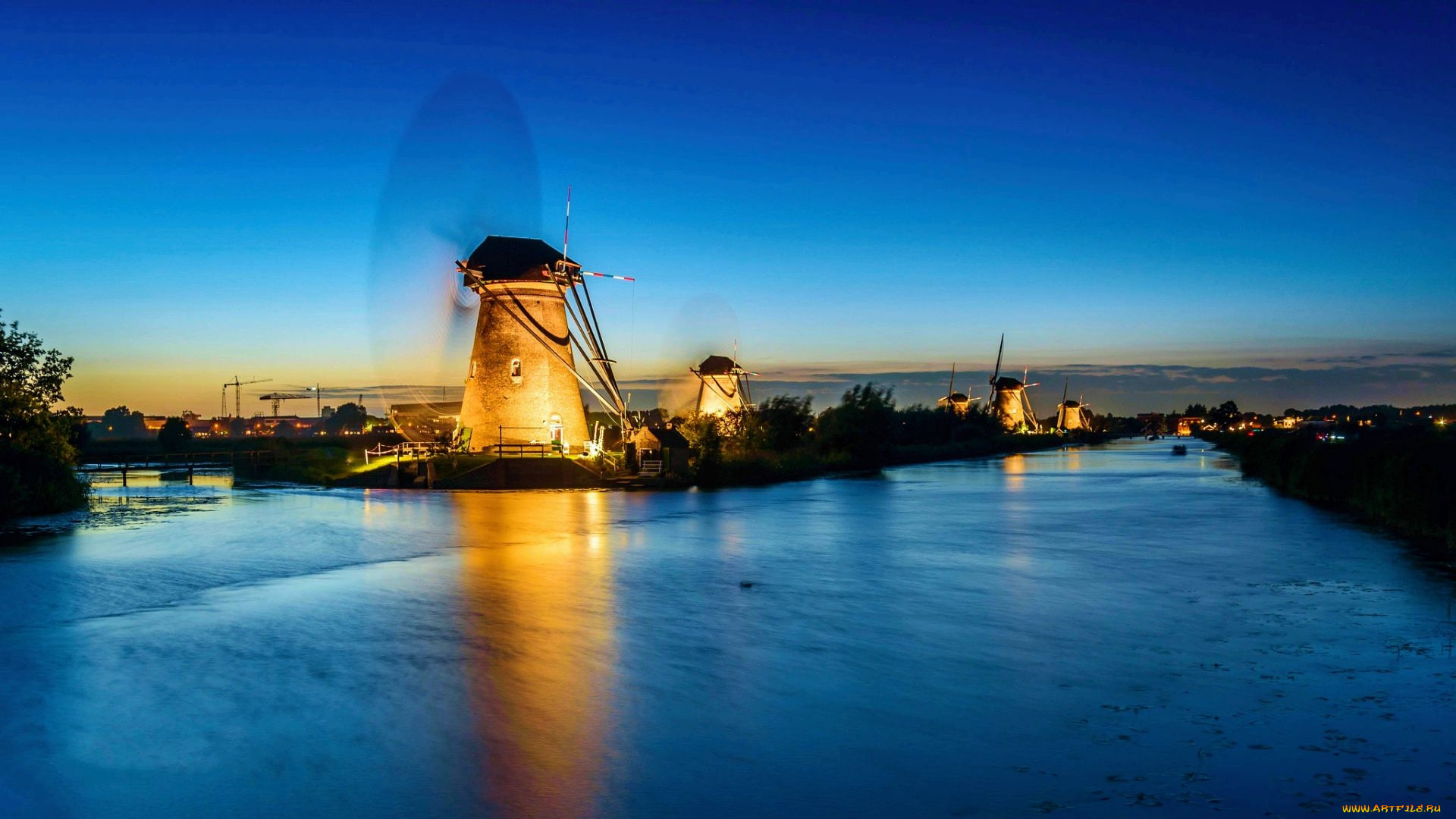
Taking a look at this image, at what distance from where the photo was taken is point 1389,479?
1941cm

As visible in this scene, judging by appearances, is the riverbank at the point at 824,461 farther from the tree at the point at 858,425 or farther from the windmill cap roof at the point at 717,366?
the windmill cap roof at the point at 717,366

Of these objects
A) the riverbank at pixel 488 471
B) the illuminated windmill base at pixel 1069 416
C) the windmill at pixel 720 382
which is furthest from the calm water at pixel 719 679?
the illuminated windmill base at pixel 1069 416

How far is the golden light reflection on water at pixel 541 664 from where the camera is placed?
19.4ft

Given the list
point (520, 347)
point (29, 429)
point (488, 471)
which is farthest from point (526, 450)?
point (29, 429)

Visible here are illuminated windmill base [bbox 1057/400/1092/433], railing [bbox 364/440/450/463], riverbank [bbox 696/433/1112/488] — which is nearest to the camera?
railing [bbox 364/440/450/463]

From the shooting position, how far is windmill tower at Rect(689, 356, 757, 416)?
2285 inches

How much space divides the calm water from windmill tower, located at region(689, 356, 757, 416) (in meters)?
39.9

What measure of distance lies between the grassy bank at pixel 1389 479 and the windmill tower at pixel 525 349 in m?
23.0

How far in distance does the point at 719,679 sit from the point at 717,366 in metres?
50.0

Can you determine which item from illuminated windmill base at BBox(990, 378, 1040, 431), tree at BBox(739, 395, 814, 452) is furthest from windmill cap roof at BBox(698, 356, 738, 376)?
illuminated windmill base at BBox(990, 378, 1040, 431)

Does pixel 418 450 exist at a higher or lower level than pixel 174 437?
lower

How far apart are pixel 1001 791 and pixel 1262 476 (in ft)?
129

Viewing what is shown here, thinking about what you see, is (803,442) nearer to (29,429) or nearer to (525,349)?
(525,349)

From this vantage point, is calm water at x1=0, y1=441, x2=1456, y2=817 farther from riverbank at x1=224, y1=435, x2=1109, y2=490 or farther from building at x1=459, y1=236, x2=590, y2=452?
building at x1=459, y1=236, x2=590, y2=452
